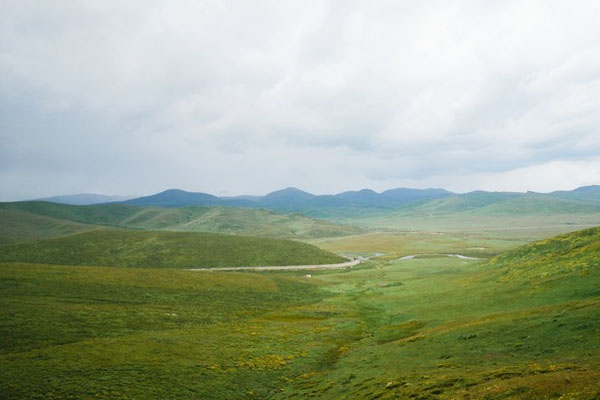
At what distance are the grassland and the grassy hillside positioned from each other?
228ft

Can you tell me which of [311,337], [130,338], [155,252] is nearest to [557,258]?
[311,337]

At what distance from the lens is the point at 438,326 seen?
2207 inches

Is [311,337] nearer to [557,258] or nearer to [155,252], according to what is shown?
[557,258]

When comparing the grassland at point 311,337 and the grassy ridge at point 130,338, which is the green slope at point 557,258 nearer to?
the grassland at point 311,337

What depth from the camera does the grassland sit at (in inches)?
1314

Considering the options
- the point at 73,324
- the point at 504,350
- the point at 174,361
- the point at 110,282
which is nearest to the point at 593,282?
the point at 504,350

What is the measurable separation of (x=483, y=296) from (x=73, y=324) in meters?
72.7

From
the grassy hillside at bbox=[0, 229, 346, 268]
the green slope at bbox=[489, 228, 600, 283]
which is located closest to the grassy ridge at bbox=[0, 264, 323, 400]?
the green slope at bbox=[489, 228, 600, 283]

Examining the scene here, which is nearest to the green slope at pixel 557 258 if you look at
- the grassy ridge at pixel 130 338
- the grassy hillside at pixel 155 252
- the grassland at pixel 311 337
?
the grassland at pixel 311 337

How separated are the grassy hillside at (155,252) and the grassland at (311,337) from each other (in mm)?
69645

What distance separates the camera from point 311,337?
58938mm

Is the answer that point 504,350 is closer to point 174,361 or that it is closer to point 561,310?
point 561,310

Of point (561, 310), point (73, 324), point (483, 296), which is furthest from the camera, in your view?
point (483, 296)

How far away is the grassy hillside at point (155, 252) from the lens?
543 feet
